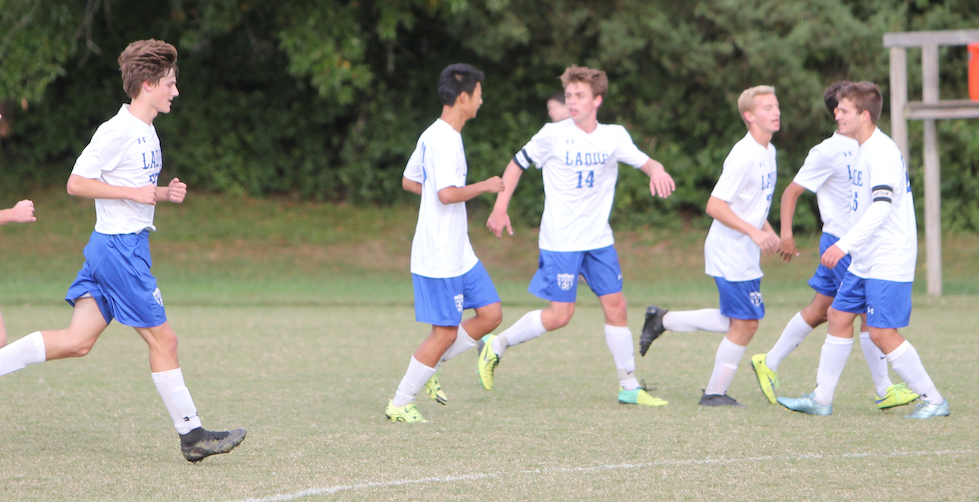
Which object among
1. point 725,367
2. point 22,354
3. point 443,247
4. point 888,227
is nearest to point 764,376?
point 725,367

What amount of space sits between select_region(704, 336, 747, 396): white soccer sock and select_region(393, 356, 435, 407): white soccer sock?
5.17 feet

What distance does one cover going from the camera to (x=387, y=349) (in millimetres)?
7738

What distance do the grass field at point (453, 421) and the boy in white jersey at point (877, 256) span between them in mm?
255

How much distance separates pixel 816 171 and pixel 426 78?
13.7m

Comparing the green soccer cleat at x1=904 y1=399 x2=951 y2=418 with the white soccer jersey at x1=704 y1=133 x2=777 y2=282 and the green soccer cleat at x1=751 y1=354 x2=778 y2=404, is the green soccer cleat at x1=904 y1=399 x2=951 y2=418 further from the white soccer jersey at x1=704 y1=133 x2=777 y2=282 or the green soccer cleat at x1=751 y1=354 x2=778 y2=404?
the white soccer jersey at x1=704 y1=133 x2=777 y2=282

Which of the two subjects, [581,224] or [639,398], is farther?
[581,224]

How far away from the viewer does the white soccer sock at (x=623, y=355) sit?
18.5 ft

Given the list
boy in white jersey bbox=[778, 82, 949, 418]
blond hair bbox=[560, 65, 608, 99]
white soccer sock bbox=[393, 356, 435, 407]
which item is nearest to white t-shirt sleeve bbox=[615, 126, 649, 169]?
blond hair bbox=[560, 65, 608, 99]

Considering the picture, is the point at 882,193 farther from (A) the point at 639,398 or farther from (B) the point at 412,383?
(B) the point at 412,383

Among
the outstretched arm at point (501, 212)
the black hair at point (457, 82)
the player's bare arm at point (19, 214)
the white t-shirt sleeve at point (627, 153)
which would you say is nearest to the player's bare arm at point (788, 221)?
the white t-shirt sleeve at point (627, 153)

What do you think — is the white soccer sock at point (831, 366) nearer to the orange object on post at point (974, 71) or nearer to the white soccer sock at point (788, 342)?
the white soccer sock at point (788, 342)

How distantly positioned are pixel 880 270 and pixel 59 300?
8682 mm

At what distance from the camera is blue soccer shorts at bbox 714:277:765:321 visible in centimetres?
547

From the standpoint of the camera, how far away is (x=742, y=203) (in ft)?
18.0
